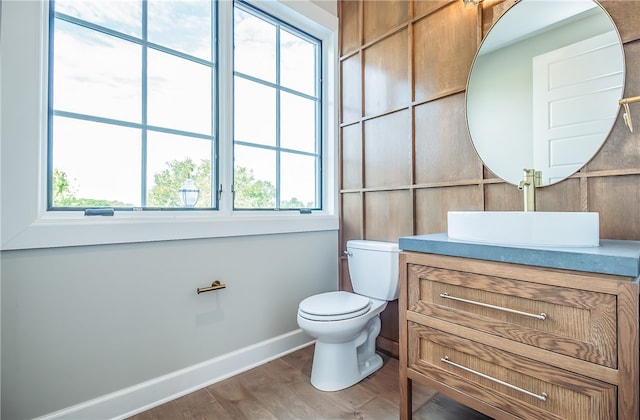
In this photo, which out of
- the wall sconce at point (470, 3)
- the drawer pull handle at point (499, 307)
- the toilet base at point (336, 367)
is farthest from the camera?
the toilet base at point (336, 367)

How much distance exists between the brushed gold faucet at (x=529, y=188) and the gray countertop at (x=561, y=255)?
11.0 inches

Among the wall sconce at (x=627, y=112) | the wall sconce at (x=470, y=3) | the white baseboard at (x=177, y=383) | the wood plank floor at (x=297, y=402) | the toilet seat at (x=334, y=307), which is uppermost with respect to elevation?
the wall sconce at (x=470, y=3)

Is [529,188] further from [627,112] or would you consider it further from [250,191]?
[250,191]

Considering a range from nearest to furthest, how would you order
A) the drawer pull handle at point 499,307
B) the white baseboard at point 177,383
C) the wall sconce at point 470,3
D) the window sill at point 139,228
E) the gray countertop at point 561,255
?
the gray countertop at point 561,255 → the drawer pull handle at point 499,307 → the window sill at point 139,228 → the white baseboard at point 177,383 → the wall sconce at point 470,3

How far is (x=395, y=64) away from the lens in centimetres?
193

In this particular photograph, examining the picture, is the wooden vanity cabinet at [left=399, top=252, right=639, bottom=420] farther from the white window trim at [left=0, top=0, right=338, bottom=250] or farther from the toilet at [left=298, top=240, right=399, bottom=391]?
the white window trim at [left=0, top=0, right=338, bottom=250]

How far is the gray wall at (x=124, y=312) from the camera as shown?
121 centimetres

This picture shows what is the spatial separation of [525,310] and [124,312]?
1.62 meters

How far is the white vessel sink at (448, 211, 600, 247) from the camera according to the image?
3.17 feet

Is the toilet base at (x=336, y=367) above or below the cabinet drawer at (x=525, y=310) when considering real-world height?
below

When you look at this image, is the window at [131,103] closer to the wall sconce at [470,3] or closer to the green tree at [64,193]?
the green tree at [64,193]

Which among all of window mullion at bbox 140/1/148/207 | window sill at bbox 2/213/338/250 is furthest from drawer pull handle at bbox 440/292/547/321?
window mullion at bbox 140/1/148/207

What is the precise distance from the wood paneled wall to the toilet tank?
22 cm

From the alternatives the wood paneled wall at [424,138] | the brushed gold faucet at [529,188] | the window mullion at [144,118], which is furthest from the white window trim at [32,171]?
the brushed gold faucet at [529,188]
